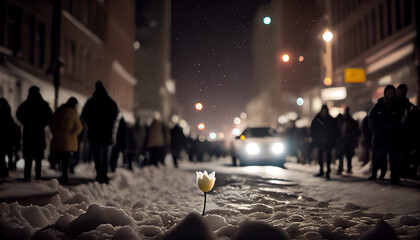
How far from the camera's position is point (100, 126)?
959cm

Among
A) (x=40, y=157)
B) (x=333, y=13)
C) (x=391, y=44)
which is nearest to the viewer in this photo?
(x=40, y=157)

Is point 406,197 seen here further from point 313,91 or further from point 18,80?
point 313,91

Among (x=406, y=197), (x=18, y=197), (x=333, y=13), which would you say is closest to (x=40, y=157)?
(x=18, y=197)

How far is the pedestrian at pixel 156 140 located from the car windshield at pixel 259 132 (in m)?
3.10

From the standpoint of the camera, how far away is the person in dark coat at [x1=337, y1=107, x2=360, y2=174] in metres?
13.2

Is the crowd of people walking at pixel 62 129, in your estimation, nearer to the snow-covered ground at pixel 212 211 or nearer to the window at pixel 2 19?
the snow-covered ground at pixel 212 211

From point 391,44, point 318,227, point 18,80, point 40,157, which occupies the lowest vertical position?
point 318,227

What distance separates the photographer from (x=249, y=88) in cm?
14762

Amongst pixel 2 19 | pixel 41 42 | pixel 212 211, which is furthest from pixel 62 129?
pixel 41 42

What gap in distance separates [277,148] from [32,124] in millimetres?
8771

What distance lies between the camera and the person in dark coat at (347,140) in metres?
13.2

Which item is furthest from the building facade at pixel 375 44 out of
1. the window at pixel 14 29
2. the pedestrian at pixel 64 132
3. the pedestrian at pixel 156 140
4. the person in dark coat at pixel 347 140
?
the pedestrian at pixel 64 132

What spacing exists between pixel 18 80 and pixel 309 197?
1782cm

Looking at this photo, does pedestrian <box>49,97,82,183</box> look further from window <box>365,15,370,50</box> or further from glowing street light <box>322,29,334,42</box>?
window <box>365,15,370,50</box>
